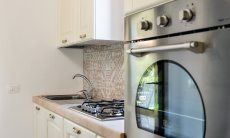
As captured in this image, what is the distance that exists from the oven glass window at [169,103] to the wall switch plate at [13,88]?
6.98 ft

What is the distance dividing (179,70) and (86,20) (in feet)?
5.08

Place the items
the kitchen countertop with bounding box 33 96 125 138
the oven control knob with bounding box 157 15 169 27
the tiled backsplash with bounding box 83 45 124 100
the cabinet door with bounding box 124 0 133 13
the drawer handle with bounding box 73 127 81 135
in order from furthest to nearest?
the tiled backsplash with bounding box 83 45 124 100, the drawer handle with bounding box 73 127 81 135, the kitchen countertop with bounding box 33 96 125 138, the cabinet door with bounding box 124 0 133 13, the oven control knob with bounding box 157 15 169 27

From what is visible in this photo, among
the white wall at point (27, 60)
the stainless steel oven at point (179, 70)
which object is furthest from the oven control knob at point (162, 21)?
the white wall at point (27, 60)

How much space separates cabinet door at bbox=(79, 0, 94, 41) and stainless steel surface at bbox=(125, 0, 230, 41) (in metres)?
1.05

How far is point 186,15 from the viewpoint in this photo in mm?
939

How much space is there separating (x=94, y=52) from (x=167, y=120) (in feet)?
6.95

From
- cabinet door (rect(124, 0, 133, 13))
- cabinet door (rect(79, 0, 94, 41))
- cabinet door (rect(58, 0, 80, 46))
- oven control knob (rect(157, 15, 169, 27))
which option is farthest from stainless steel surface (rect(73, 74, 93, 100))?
oven control knob (rect(157, 15, 169, 27))

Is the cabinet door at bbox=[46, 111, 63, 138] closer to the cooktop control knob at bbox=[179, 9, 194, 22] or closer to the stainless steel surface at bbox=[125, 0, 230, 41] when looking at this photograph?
the stainless steel surface at bbox=[125, 0, 230, 41]

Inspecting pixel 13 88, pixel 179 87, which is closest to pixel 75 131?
pixel 179 87

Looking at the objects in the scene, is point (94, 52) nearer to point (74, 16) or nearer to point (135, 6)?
point (74, 16)

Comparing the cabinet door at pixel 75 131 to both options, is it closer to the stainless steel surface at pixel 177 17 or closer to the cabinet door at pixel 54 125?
the cabinet door at pixel 54 125

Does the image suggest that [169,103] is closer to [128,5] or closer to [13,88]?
[128,5]

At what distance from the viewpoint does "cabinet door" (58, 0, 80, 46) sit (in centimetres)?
267

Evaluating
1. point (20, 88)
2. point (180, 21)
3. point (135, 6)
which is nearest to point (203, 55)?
point (180, 21)
